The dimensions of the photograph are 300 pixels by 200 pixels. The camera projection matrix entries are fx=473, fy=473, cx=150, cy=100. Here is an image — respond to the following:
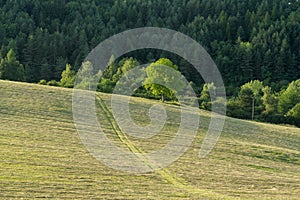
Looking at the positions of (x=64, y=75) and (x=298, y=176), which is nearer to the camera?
(x=298, y=176)

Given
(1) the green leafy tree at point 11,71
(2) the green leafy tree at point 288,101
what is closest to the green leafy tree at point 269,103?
(2) the green leafy tree at point 288,101

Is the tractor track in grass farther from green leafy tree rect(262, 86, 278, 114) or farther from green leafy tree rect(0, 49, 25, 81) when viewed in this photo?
green leafy tree rect(0, 49, 25, 81)

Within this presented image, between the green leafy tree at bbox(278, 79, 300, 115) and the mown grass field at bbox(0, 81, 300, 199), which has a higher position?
the mown grass field at bbox(0, 81, 300, 199)

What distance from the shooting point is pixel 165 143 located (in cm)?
4688

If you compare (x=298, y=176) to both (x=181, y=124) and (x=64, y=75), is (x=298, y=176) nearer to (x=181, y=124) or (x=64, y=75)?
(x=181, y=124)

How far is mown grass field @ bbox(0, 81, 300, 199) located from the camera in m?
26.5

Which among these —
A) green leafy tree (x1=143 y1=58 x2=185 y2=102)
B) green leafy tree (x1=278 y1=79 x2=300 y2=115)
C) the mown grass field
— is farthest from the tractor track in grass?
green leafy tree (x1=278 y1=79 x2=300 y2=115)

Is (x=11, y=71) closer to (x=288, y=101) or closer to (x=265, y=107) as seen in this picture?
(x=265, y=107)

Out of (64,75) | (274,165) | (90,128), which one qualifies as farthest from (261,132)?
(64,75)

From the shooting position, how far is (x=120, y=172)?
1255 inches

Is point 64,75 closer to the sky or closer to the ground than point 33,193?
closer to the ground

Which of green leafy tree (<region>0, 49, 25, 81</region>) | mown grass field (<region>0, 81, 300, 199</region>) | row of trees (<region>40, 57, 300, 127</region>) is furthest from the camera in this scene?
green leafy tree (<region>0, 49, 25, 81</region>)

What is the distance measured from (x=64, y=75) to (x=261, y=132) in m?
75.9

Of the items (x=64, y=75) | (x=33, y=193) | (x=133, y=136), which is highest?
(x=33, y=193)
